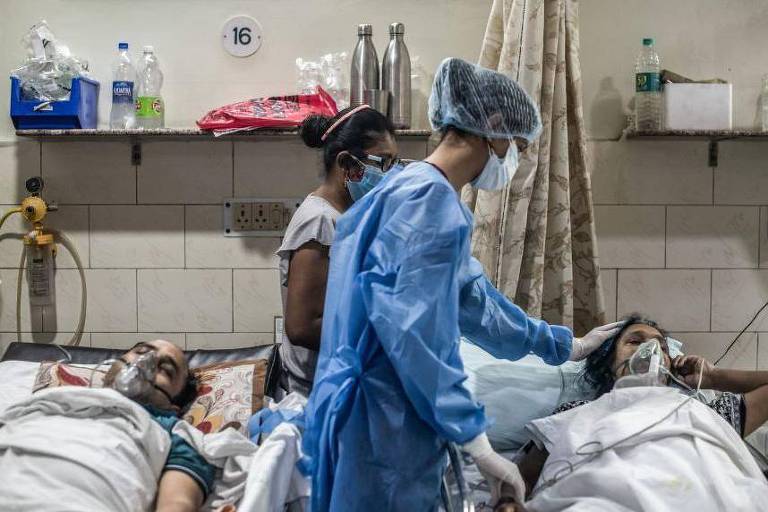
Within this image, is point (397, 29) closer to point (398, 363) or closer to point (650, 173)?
point (650, 173)

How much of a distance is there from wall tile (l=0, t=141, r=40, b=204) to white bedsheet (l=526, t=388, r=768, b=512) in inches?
85.3

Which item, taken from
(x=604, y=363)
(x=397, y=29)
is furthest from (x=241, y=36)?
(x=604, y=363)

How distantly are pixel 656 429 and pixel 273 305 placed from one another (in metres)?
1.57

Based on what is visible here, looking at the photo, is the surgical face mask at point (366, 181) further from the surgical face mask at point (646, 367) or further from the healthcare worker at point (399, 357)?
the surgical face mask at point (646, 367)

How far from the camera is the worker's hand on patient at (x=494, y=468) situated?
138 centimetres

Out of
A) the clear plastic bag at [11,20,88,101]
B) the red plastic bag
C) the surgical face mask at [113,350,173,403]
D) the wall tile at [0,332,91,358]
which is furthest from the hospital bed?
the clear plastic bag at [11,20,88,101]

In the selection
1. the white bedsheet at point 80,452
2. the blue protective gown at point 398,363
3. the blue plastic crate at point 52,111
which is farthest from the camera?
the blue plastic crate at point 52,111

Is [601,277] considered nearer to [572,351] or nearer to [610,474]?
[572,351]

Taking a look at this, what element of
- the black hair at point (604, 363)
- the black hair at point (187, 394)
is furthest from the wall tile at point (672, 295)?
the black hair at point (187, 394)

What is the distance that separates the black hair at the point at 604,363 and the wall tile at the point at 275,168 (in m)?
1.25

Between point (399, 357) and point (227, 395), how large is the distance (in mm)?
1090

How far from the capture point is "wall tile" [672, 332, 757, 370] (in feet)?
9.29

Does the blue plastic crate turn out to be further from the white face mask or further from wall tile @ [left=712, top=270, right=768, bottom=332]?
wall tile @ [left=712, top=270, right=768, bottom=332]

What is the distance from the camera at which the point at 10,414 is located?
5.90 feet
